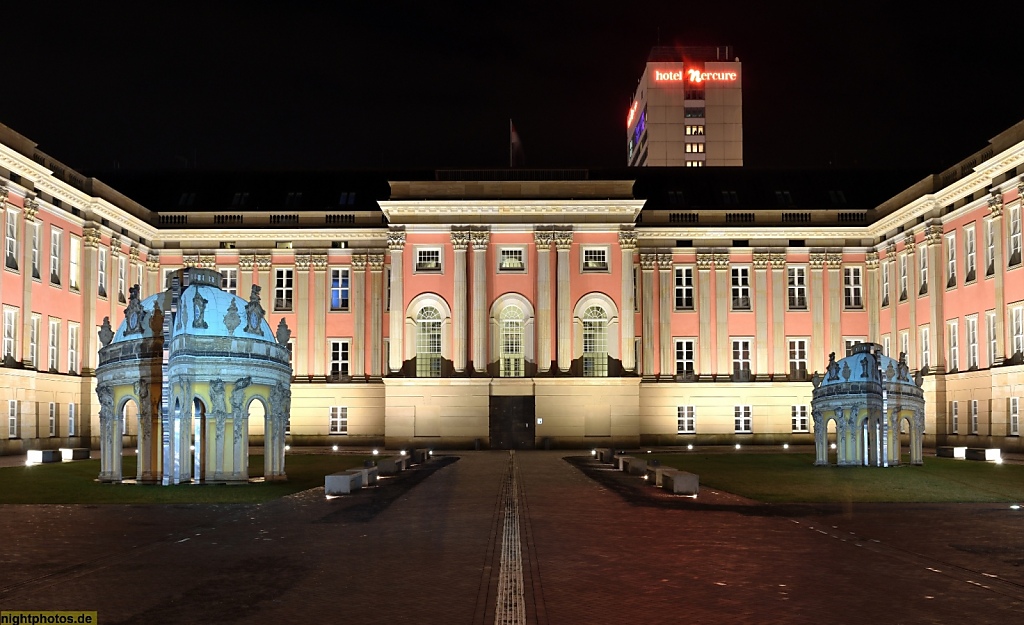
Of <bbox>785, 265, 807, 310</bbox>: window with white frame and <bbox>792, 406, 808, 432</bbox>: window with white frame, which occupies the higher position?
<bbox>785, 265, 807, 310</bbox>: window with white frame

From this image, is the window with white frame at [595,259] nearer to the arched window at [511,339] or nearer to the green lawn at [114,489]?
the arched window at [511,339]

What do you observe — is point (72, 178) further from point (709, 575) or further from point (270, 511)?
point (709, 575)

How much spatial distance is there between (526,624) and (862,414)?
121ft

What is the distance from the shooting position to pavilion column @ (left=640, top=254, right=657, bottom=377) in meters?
80.7

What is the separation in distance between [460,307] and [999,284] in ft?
111

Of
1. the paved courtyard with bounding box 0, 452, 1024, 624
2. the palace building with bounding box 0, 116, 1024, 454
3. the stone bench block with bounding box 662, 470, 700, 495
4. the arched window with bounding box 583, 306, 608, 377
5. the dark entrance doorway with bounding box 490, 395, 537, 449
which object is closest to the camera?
the paved courtyard with bounding box 0, 452, 1024, 624

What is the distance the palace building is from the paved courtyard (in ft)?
124

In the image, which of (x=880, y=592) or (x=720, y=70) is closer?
(x=880, y=592)

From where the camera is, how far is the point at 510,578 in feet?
56.9

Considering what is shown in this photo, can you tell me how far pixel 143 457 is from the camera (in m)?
37.3

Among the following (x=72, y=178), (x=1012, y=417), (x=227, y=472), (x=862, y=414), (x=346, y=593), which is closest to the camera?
(x=346, y=593)

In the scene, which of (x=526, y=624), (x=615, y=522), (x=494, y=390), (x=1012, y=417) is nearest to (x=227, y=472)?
(x=615, y=522)

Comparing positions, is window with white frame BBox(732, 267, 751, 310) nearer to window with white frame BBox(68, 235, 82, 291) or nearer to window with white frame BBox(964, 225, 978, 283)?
window with white frame BBox(964, 225, 978, 283)

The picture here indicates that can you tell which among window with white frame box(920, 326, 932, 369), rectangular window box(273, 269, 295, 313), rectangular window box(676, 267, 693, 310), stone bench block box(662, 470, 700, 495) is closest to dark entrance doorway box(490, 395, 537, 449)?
rectangular window box(676, 267, 693, 310)
